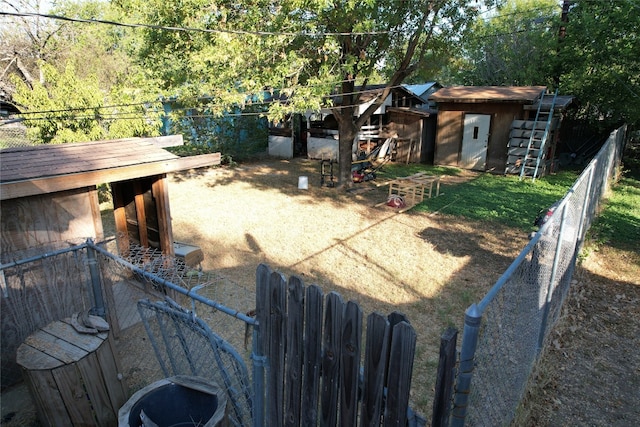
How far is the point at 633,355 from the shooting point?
4.34m

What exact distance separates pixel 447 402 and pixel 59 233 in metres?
4.11

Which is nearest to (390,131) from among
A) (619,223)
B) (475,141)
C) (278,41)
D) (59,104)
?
(475,141)

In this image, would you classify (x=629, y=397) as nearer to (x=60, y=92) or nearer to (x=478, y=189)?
(x=478, y=189)

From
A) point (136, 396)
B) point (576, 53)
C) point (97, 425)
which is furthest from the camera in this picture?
point (576, 53)

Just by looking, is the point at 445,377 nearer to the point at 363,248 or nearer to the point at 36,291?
the point at 36,291

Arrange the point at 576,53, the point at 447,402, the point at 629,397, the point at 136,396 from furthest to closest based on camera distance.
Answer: the point at 576,53 → the point at 629,397 → the point at 136,396 → the point at 447,402

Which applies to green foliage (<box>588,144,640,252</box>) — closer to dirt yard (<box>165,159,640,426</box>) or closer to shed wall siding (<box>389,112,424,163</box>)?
dirt yard (<box>165,159,640,426</box>)

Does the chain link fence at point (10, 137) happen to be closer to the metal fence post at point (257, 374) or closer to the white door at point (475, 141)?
the metal fence post at point (257, 374)

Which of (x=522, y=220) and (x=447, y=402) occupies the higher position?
(x=447, y=402)

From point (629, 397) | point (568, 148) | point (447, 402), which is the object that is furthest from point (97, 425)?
point (568, 148)

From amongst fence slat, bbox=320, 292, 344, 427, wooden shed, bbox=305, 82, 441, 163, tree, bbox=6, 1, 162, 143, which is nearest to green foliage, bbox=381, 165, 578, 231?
wooden shed, bbox=305, 82, 441, 163

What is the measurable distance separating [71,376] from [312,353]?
2.01 meters

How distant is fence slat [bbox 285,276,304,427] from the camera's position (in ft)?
6.81

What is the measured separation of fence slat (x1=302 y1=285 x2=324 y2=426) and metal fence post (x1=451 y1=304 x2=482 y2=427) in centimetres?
67
